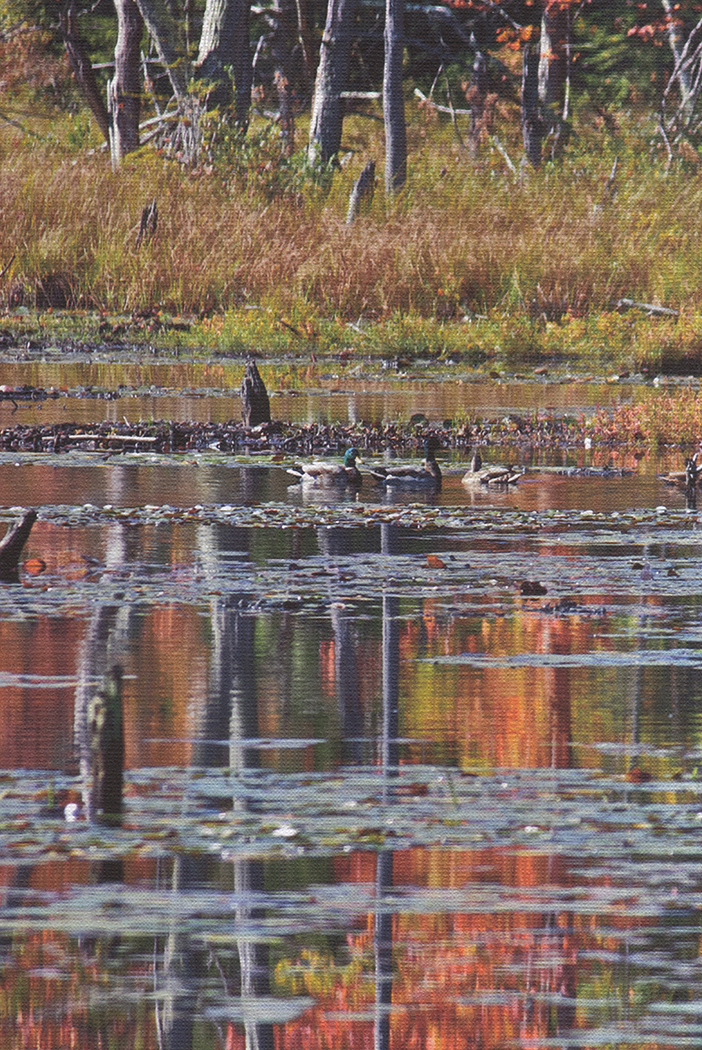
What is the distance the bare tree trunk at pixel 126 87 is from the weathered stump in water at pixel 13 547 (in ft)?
72.2

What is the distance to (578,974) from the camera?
400cm

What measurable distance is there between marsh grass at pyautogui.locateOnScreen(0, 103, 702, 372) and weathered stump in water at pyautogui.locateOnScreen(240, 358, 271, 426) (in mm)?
7157

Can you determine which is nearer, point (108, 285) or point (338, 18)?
point (108, 285)

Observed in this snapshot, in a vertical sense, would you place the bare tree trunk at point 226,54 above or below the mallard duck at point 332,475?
above

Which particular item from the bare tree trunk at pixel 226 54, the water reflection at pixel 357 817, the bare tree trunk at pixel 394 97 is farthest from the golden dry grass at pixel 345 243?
the water reflection at pixel 357 817

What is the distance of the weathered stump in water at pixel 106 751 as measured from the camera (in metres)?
5.09

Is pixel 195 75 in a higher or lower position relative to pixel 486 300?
higher

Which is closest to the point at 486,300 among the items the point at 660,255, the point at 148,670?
the point at 660,255

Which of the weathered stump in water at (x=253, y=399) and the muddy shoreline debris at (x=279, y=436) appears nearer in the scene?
the muddy shoreline debris at (x=279, y=436)

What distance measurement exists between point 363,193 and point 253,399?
10842 mm

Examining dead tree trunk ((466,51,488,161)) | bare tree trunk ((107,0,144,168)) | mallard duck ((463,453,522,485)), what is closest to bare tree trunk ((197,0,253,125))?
bare tree trunk ((107,0,144,168))

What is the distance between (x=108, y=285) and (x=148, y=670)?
1853cm

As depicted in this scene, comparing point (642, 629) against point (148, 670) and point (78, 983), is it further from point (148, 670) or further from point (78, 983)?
point (78, 983)

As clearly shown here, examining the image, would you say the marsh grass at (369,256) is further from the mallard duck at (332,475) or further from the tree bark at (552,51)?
the mallard duck at (332,475)
